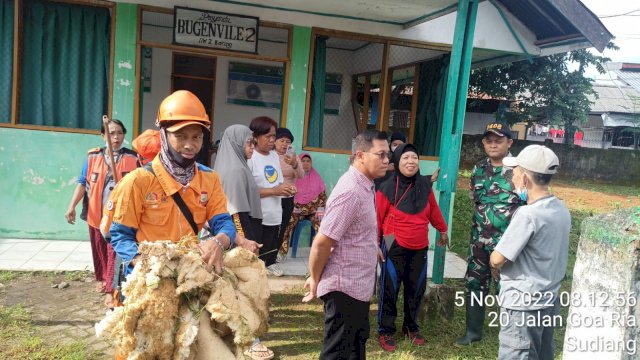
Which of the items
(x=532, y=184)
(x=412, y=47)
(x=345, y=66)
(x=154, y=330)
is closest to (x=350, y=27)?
(x=412, y=47)

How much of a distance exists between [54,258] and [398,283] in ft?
12.8

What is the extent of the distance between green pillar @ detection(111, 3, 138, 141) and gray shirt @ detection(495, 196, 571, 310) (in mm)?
4863

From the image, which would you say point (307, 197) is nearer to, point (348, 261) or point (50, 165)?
point (50, 165)

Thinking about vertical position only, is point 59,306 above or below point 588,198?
below

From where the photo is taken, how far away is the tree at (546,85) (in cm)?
1515

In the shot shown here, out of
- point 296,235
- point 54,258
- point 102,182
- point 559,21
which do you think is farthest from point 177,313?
point 559,21

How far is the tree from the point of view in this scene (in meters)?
15.1

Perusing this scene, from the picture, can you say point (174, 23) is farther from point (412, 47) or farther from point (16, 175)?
point (412, 47)

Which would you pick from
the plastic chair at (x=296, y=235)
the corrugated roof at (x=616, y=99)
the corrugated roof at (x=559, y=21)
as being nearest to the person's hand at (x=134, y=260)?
the plastic chair at (x=296, y=235)

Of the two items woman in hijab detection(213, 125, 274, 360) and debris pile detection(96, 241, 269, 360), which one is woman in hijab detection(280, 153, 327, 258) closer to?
woman in hijab detection(213, 125, 274, 360)

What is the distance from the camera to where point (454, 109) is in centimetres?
471

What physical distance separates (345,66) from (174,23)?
4458 mm

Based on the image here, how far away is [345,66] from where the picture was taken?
9.61 meters

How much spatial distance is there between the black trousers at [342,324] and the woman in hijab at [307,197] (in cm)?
319
